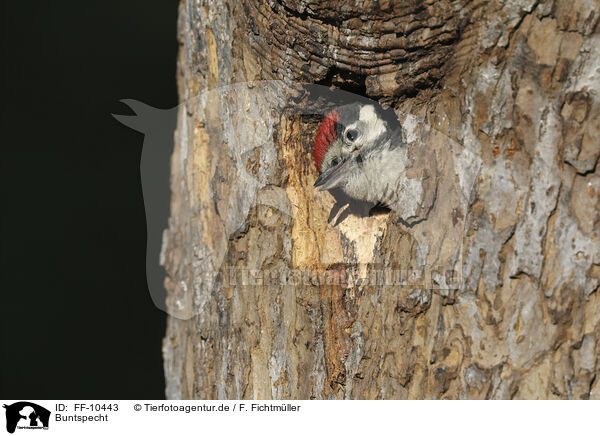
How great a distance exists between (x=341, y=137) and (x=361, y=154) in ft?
0.22

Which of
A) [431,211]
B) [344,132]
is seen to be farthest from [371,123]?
[431,211]

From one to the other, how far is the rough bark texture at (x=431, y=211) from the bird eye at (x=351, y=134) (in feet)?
0.39

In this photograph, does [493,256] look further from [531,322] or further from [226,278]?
[226,278]

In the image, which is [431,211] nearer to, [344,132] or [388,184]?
[388,184]

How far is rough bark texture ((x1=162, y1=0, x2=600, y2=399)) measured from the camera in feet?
2.70

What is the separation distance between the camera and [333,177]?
44.4 inches

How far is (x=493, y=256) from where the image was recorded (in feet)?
2.83

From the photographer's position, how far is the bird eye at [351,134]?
117 cm

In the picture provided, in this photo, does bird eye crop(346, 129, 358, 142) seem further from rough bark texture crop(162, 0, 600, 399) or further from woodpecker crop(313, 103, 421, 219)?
rough bark texture crop(162, 0, 600, 399)

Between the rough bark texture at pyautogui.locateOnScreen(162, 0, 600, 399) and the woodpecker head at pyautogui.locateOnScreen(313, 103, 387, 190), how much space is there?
0.11 feet

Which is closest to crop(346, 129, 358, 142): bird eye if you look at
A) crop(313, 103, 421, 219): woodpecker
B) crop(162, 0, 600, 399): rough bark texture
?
crop(313, 103, 421, 219): woodpecker

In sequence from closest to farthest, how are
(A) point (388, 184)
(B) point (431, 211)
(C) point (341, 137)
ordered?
1. (B) point (431, 211)
2. (A) point (388, 184)
3. (C) point (341, 137)

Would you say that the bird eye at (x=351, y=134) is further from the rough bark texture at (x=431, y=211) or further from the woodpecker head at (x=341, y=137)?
the rough bark texture at (x=431, y=211)
